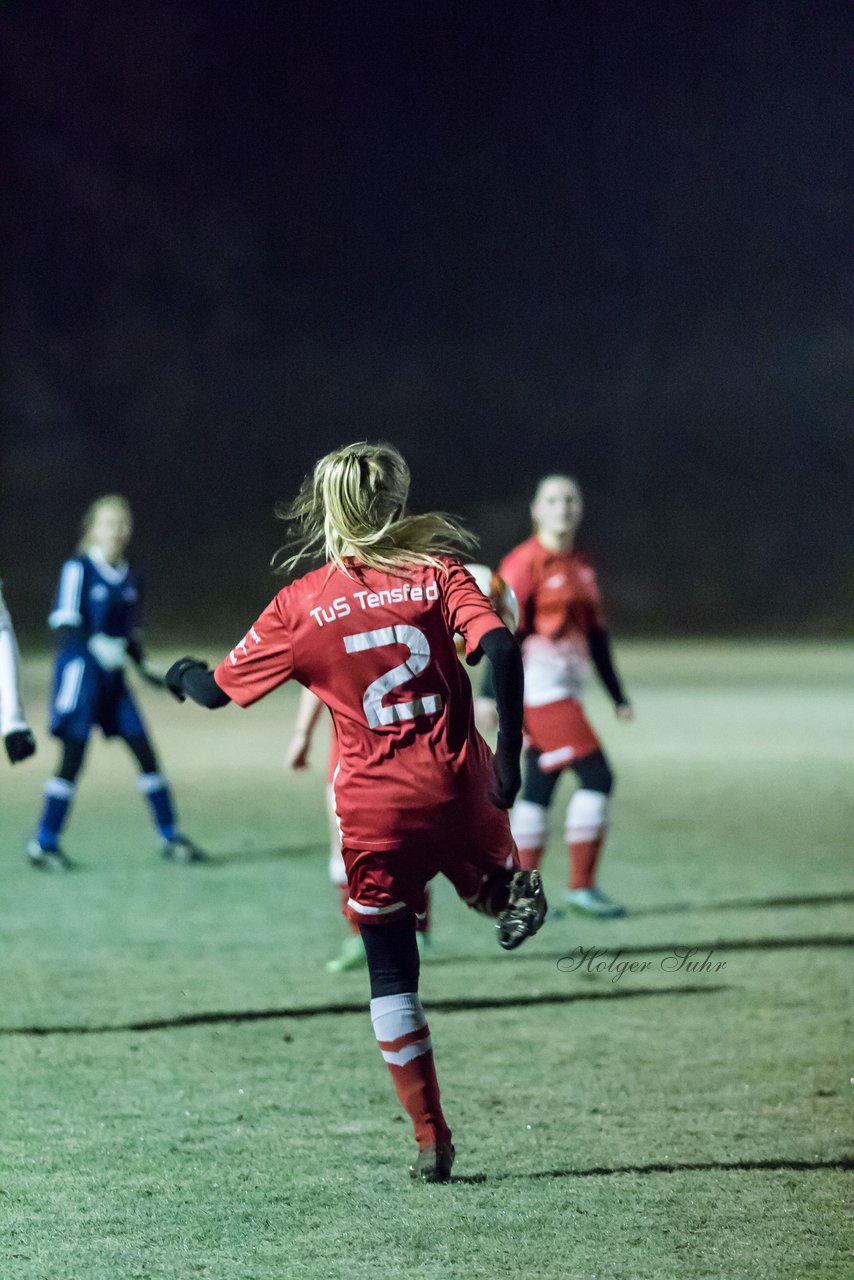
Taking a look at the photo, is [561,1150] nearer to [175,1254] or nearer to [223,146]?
[175,1254]

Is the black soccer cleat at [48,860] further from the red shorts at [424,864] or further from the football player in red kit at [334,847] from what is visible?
the red shorts at [424,864]

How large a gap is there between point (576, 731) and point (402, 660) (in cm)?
372

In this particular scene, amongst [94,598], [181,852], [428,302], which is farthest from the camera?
[428,302]

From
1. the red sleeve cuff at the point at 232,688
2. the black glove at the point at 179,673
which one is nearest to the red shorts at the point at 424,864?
the red sleeve cuff at the point at 232,688

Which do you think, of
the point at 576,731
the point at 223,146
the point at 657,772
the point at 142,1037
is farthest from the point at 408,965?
the point at 223,146

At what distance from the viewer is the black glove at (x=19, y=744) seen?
4977mm

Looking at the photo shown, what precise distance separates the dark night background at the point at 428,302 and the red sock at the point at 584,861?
81.0 ft

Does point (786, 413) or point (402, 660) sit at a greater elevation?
point (402, 660)

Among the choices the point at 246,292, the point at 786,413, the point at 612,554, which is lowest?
the point at 612,554

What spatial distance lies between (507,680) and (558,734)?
12.5ft

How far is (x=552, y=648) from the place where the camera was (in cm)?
708

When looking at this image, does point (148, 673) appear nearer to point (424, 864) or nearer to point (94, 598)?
point (94, 598)

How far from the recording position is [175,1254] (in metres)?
3.18

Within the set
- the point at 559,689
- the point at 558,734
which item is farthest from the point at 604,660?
the point at 558,734
